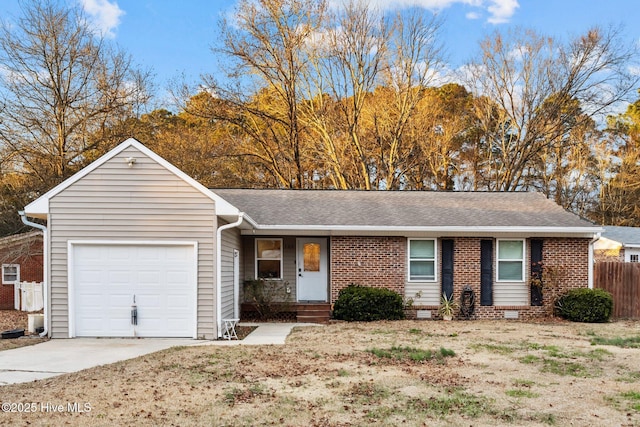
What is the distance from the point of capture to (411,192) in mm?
18531

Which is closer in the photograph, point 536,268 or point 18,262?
point 536,268

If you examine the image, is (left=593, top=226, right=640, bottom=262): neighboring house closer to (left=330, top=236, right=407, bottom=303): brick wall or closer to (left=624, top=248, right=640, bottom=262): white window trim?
(left=624, top=248, right=640, bottom=262): white window trim

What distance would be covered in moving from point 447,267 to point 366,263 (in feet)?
7.55

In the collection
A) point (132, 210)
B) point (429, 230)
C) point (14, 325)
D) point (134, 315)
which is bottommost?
point (14, 325)

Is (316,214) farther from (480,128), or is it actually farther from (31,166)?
(480,128)

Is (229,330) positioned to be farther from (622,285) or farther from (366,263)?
(622,285)

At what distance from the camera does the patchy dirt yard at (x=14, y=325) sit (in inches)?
422

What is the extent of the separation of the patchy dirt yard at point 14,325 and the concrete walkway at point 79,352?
401 mm

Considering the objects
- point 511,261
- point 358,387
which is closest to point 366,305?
point 511,261

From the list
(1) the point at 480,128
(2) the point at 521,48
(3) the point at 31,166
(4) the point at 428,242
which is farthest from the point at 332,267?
(1) the point at 480,128

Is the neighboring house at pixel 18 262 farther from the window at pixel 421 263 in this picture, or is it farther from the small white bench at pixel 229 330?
the window at pixel 421 263

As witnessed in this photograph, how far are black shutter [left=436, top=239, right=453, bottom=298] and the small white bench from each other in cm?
626

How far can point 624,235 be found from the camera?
2572cm

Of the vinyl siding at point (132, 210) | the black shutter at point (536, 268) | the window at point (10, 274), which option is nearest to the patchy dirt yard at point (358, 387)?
the vinyl siding at point (132, 210)
